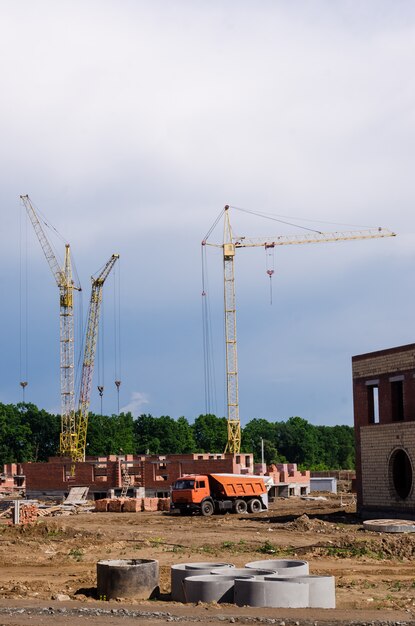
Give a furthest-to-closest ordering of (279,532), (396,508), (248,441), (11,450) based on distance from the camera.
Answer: (248,441)
(11,450)
(396,508)
(279,532)

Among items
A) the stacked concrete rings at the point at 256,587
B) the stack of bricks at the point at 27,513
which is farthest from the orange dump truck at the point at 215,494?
the stacked concrete rings at the point at 256,587

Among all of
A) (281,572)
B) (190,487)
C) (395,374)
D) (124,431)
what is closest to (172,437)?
(124,431)

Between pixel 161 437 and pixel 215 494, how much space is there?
10655 centimetres

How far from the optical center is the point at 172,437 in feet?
511

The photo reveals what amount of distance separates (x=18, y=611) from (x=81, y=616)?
1.38 metres

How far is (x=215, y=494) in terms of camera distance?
5209 centimetres

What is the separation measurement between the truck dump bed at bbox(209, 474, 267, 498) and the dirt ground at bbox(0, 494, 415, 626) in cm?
262

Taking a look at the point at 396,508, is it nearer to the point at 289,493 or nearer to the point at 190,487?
the point at 190,487

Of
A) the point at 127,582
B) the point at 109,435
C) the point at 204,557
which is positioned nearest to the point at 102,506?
the point at 204,557

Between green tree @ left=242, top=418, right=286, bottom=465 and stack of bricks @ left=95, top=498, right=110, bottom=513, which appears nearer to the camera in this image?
stack of bricks @ left=95, top=498, right=110, bottom=513

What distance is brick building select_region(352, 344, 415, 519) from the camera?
135ft

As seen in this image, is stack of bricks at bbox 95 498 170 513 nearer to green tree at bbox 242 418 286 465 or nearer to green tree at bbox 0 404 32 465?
green tree at bbox 0 404 32 465

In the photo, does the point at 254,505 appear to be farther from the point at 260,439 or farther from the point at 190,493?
the point at 260,439

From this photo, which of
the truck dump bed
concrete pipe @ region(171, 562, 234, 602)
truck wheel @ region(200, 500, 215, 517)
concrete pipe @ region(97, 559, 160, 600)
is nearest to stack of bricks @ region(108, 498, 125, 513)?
the truck dump bed
